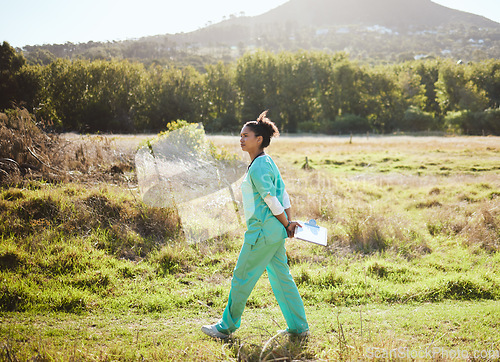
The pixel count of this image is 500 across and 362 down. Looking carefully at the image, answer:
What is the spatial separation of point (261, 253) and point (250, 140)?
3.87 ft

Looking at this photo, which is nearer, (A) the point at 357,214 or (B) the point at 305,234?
(B) the point at 305,234

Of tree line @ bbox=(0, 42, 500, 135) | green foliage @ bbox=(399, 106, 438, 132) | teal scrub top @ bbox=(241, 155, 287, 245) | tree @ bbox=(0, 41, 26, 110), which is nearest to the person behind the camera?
teal scrub top @ bbox=(241, 155, 287, 245)

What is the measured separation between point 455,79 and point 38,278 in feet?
210

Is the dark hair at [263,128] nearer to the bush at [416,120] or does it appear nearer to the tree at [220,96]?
the tree at [220,96]

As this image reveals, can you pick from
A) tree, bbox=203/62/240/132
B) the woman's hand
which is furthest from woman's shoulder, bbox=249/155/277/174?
tree, bbox=203/62/240/132

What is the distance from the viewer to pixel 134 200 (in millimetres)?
8375

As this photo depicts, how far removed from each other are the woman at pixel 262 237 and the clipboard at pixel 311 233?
101 mm

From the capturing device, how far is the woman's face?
3.78 m

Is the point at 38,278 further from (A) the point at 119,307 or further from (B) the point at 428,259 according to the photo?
(B) the point at 428,259

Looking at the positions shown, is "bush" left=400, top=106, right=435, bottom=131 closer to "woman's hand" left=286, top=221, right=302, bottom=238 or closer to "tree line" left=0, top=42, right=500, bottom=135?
"tree line" left=0, top=42, right=500, bottom=135

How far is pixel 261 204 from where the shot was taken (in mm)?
3768

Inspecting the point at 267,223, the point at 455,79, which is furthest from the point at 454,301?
the point at 455,79

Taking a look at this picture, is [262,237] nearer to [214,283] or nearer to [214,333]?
[214,333]

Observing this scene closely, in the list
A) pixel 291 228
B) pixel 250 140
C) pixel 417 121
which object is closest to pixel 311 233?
pixel 291 228
